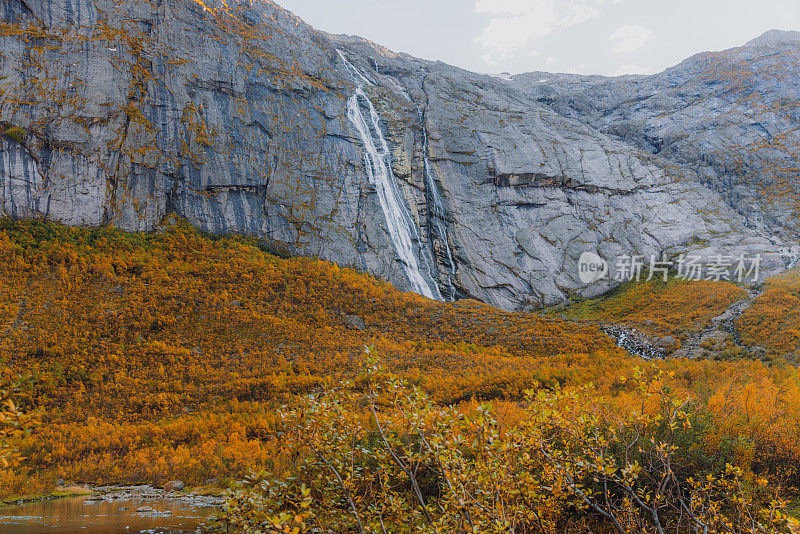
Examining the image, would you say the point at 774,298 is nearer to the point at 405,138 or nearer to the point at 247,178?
the point at 405,138

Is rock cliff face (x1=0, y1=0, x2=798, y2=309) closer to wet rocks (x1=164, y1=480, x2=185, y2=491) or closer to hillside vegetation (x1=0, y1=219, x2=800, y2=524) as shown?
hillside vegetation (x1=0, y1=219, x2=800, y2=524)

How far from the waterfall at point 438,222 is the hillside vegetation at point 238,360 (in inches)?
264

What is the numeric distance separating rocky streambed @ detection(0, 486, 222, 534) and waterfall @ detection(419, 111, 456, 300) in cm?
2870

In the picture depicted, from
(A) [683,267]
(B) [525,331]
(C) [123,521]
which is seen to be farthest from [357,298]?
(A) [683,267]

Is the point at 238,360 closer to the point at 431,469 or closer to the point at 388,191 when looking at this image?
the point at 431,469

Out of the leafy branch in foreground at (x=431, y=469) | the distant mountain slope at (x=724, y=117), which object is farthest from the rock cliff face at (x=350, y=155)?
the leafy branch in foreground at (x=431, y=469)

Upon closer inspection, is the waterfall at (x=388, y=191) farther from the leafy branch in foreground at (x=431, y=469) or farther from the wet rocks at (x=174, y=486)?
the leafy branch in foreground at (x=431, y=469)

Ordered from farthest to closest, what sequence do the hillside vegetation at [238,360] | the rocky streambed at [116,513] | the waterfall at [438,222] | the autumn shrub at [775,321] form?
the waterfall at [438,222]
the autumn shrub at [775,321]
the hillside vegetation at [238,360]
the rocky streambed at [116,513]

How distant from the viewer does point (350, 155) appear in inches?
1662

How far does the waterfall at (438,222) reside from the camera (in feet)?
131

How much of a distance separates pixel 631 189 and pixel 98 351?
53.2 meters

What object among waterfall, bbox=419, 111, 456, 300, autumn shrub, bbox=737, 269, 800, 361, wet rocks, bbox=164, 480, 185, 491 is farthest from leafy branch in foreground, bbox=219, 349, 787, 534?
waterfall, bbox=419, 111, 456, 300

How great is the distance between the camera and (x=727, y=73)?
6612cm

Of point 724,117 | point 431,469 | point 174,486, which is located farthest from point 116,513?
point 724,117
